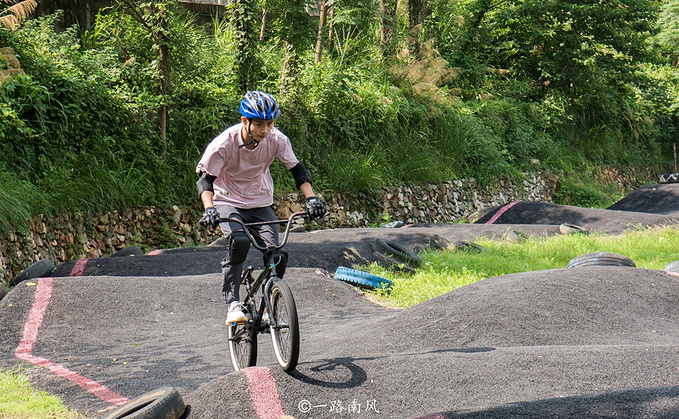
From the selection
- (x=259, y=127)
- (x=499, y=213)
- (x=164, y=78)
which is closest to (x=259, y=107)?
(x=259, y=127)

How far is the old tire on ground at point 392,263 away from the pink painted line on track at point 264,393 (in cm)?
516

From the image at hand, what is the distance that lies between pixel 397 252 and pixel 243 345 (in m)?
5.04

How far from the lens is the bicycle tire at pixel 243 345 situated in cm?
408

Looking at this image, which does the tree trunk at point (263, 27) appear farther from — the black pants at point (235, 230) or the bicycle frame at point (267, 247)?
the bicycle frame at point (267, 247)

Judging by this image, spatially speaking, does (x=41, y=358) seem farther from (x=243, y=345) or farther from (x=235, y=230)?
(x=235, y=230)

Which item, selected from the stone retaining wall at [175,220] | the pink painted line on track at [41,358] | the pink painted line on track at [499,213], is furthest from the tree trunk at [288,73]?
the pink painted line on track at [41,358]

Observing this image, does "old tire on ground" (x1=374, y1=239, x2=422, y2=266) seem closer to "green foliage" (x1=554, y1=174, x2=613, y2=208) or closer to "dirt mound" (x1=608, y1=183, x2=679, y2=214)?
"dirt mound" (x1=608, y1=183, x2=679, y2=214)

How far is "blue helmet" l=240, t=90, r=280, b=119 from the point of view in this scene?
13.2ft

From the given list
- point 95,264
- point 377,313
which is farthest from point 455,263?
point 95,264

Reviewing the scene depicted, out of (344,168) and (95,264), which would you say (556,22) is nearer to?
(344,168)

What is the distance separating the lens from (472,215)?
622 inches

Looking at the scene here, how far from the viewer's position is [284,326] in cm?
375

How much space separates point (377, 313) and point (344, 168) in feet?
23.2

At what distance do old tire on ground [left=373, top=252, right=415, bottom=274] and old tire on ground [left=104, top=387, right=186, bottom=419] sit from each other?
5416 mm
